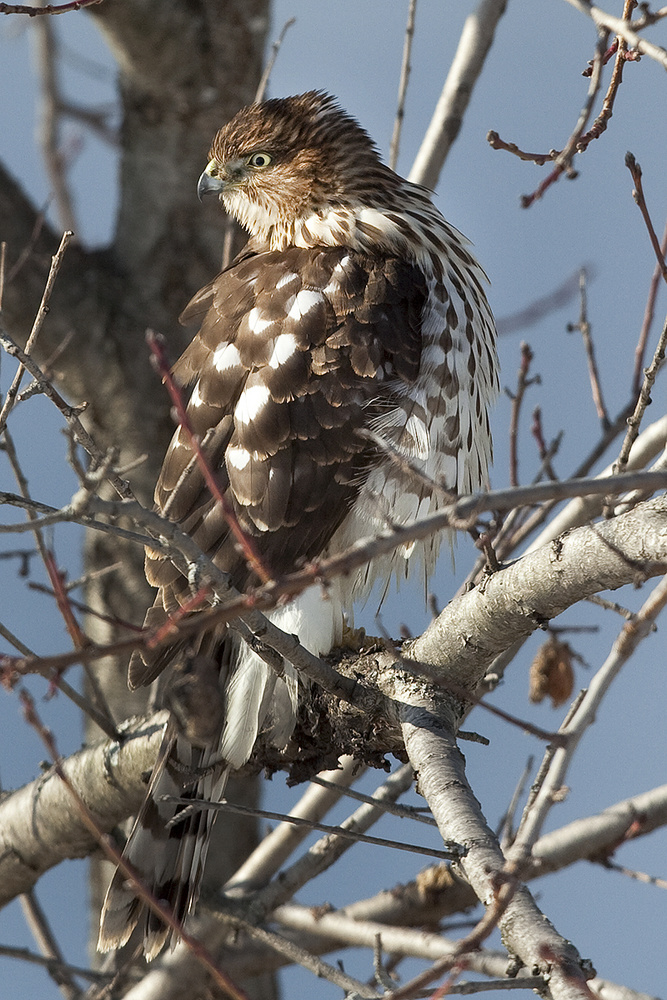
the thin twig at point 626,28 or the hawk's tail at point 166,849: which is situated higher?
the thin twig at point 626,28

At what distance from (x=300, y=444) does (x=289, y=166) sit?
1196mm

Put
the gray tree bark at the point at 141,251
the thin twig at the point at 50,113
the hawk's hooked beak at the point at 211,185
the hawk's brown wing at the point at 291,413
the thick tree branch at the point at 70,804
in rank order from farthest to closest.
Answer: the thin twig at the point at 50,113 → the gray tree bark at the point at 141,251 → the hawk's hooked beak at the point at 211,185 → the thick tree branch at the point at 70,804 → the hawk's brown wing at the point at 291,413

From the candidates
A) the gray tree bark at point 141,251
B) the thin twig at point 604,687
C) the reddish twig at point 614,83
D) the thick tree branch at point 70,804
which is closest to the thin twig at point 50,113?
the gray tree bark at point 141,251

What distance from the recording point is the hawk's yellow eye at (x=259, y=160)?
3711 millimetres

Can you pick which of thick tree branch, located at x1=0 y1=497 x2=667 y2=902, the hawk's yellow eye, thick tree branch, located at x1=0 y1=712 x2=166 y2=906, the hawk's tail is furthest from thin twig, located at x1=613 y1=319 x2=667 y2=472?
the hawk's yellow eye

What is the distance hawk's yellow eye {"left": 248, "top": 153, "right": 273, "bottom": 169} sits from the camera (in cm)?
371

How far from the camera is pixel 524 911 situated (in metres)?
1.78

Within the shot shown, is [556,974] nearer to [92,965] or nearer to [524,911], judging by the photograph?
[524,911]

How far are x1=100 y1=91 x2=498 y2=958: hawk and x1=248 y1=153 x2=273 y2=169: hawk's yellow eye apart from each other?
1.56ft

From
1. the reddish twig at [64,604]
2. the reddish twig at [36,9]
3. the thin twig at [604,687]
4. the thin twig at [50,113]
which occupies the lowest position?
the thin twig at [604,687]

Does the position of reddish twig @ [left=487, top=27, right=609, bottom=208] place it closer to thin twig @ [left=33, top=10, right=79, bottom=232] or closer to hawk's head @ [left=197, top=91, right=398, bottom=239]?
hawk's head @ [left=197, top=91, right=398, bottom=239]

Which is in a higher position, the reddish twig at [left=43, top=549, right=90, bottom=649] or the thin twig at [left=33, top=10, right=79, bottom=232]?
the thin twig at [left=33, top=10, right=79, bottom=232]

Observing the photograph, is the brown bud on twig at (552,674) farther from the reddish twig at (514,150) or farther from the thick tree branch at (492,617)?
the reddish twig at (514,150)

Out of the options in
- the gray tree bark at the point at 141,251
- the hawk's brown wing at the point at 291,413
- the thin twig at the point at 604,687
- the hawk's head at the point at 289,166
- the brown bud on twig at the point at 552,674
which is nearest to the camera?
the thin twig at the point at 604,687
